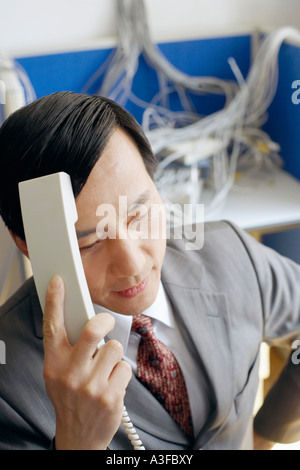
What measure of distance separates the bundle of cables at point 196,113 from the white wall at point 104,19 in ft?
0.24

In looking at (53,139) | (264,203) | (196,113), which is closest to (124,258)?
(53,139)

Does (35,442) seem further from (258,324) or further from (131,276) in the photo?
(258,324)

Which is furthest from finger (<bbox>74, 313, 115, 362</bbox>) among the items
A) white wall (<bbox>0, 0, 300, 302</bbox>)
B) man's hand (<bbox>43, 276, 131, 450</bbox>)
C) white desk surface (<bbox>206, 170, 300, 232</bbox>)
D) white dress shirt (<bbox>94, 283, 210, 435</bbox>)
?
white wall (<bbox>0, 0, 300, 302</bbox>)

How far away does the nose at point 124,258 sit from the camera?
0.56 metres

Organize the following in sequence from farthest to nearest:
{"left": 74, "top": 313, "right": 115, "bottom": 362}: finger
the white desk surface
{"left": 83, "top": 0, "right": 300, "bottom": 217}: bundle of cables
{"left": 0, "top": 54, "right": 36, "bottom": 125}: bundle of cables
Result: {"left": 83, "top": 0, "right": 300, "bottom": 217}: bundle of cables
the white desk surface
{"left": 0, "top": 54, "right": 36, "bottom": 125}: bundle of cables
{"left": 74, "top": 313, "right": 115, "bottom": 362}: finger

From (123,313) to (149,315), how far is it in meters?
0.11

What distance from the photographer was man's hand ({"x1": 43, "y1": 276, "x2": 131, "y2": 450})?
18.5 inches

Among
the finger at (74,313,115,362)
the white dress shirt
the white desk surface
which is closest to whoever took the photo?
the finger at (74,313,115,362)

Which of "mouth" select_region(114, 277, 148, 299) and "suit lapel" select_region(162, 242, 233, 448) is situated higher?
"mouth" select_region(114, 277, 148, 299)

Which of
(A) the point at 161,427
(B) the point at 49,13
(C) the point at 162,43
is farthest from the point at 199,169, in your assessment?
(A) the point at 161,427

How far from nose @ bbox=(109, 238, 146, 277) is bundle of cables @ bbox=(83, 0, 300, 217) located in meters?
0.91

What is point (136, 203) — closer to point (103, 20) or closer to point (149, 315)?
point (149, 315)

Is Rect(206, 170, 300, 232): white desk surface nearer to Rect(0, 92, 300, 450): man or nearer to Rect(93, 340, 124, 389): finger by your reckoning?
Rect(0, 92, 300, 450): man

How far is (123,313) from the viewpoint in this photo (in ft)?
2.02
